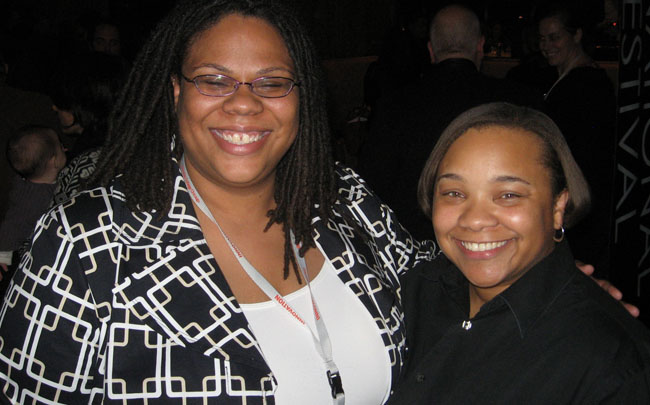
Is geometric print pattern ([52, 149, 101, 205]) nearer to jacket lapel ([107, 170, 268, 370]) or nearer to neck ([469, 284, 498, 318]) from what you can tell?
jacket lapel ([107, 170, 268, 370])

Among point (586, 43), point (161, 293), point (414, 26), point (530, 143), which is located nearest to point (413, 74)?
point (414, 26)

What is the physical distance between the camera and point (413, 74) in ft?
21.7

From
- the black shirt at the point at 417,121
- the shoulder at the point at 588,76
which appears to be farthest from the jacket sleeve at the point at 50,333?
the shoulder at the point at 588,76

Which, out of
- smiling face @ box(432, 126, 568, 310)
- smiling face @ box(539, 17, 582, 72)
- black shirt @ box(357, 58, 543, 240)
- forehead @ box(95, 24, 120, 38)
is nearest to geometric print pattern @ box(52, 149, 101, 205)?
smiling face @ box(432, 126, 568, 310)

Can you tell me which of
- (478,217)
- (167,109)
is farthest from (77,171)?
(478,217)

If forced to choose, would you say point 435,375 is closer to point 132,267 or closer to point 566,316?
point 566,316

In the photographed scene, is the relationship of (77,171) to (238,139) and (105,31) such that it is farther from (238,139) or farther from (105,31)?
(105,31)

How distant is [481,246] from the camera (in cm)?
172

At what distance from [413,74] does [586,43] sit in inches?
94.8

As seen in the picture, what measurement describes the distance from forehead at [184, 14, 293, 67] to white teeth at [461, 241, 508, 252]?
29.1 inches

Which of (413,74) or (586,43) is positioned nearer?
(586,43)

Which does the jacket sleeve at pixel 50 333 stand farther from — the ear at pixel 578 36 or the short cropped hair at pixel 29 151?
the ear at pixel 578 36

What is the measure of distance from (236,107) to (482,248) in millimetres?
794

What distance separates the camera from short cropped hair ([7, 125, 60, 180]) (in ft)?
11.9
